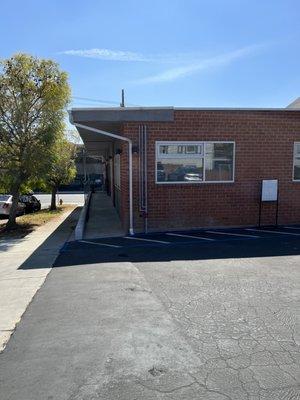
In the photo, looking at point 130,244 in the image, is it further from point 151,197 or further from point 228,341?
point 228,341

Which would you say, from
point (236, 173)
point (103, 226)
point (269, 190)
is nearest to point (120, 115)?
point (236, 173)

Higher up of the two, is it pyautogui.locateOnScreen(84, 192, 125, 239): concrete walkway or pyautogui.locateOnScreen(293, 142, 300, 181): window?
pyautogui.locateOnScreen(293, 142, 300, 181): window

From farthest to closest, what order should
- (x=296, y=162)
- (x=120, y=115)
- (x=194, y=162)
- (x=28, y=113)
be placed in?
(x=28, y=113) < (x=296, y=162) < (x=194, y=162) < (x=120, y=115)

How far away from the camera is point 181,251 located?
9.31 meters

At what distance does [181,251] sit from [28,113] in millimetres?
9225

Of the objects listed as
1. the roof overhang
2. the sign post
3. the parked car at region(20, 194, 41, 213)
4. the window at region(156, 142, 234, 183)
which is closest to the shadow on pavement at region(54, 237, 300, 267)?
the sign post

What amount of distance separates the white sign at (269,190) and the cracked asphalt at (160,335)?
4659 millimetres

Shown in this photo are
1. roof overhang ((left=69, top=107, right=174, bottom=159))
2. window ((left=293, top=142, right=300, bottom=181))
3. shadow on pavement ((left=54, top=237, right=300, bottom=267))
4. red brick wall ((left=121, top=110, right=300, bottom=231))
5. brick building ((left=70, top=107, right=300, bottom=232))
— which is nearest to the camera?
shadow on pavement ((left=54, top=237, right=300, bottom=267))

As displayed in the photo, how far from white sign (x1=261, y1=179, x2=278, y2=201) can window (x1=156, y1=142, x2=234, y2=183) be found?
3.36ft

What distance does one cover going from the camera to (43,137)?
1516 cm

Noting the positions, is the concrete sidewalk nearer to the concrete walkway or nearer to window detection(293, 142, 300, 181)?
the concrete walkway

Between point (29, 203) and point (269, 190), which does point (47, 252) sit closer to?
point (269, 190)

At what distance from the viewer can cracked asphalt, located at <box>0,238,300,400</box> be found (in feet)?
11.5

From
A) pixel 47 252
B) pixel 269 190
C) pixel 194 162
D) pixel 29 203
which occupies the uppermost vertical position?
pixel 194 162
